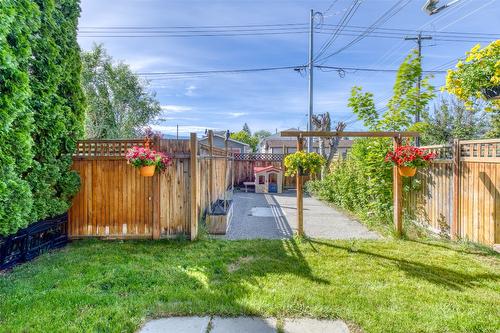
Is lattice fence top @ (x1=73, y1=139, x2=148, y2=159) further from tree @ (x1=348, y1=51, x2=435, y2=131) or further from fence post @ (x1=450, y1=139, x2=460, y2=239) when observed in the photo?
fence post @ (x1=450, y1=139, x2=460, y2=239)

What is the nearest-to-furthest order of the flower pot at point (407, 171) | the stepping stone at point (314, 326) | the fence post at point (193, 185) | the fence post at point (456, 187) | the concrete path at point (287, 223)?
the stepping stone at point (314, 326) → the fence post at point (456, 187) → the flower pot at point (407, 171) → the fence post at point (193, 185) → the concrete path at point (287, 223)

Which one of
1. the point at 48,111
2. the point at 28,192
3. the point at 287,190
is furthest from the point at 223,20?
the point at 28,192

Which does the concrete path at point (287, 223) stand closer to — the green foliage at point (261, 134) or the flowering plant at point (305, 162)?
the flowering plant at point (305, 162)

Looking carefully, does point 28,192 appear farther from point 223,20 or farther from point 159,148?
point 223,20

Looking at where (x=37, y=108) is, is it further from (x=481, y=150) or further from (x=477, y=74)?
(x=481, y=150)

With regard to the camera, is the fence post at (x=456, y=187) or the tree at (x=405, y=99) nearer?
the fence post at (x=456, y=187)

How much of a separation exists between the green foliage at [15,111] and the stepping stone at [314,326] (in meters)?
3.32

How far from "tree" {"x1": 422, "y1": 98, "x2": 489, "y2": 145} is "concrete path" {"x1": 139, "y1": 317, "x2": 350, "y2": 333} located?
46.2 feet

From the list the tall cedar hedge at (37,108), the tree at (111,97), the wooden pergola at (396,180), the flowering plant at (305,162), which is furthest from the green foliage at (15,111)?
the tree at (111,97)

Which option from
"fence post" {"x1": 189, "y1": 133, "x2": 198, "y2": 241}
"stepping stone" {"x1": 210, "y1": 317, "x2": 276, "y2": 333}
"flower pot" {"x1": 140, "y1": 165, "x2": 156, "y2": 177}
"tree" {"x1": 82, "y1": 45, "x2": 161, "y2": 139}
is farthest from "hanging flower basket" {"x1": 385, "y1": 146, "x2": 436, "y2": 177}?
"tree" {"x1": 82, "y1": 45, "x2": 161, "y2": 139}

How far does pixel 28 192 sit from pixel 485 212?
6332mm

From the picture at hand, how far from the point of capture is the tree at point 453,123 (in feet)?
45.9

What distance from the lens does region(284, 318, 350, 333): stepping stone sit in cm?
236

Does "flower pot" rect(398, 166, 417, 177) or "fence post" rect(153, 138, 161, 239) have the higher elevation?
"flower pot" rect(398, 166, 417, 177)
